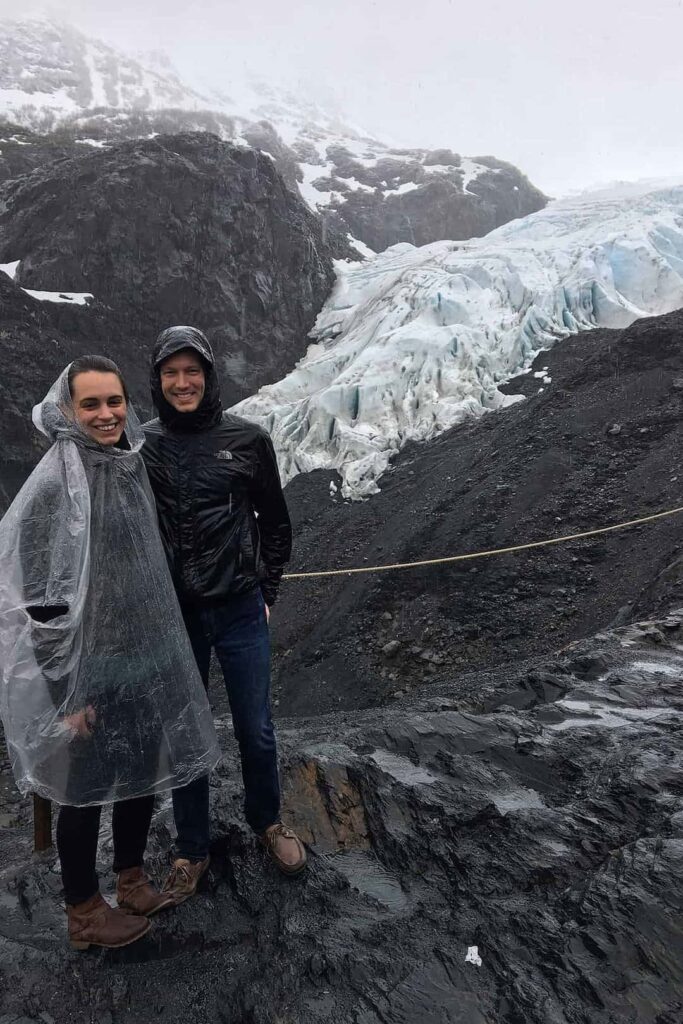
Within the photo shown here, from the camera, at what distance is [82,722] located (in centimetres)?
176

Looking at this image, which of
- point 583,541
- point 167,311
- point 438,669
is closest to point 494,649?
point 438,669

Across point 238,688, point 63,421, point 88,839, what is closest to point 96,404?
point 63,421

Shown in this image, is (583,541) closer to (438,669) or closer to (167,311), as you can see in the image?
(438,669)

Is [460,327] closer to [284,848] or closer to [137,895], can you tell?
[284,848]

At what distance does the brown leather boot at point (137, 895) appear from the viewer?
2.06 m

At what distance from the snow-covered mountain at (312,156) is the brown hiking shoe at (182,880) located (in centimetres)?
3260

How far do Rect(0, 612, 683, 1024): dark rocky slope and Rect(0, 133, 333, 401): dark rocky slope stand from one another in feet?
68.8

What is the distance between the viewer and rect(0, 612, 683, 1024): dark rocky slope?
1.79m

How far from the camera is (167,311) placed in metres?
22.8

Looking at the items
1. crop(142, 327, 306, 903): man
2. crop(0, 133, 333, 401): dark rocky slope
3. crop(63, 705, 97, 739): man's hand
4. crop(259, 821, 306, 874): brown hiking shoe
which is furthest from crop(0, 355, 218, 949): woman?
crop(0, 133, 333, 401): dark rocky slope

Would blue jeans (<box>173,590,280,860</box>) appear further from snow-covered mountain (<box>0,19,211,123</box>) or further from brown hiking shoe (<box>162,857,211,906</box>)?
snow-covered mountain (<box>0,19,211,123</box>)

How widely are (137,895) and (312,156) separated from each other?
62.1 m

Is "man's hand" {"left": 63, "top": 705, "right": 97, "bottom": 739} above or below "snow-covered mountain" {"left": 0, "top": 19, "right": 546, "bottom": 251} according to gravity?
below

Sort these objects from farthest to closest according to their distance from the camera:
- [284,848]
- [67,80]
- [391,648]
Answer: [67,80]
[391,648]
[284,848]
